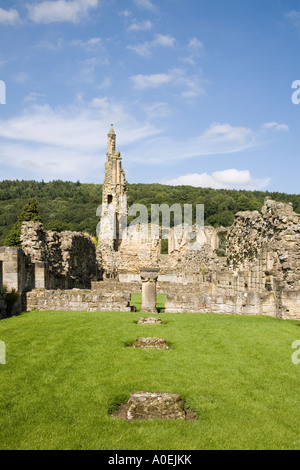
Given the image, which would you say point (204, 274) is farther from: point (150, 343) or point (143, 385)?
point (143, 385)

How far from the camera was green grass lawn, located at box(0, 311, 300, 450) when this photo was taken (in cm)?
418

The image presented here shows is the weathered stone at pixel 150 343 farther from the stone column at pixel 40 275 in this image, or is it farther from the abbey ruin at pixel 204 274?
the stone column at pixel 40 275

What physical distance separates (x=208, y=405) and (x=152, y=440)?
1.14 meters

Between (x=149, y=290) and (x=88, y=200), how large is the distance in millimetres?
79656

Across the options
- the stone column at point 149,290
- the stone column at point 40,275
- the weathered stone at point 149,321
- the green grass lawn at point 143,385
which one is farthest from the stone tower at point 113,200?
the green grass lawn at point 143,385

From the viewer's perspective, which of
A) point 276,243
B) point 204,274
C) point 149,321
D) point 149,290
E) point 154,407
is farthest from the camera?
point 204,274

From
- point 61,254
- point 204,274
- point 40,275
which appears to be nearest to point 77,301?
point 40,275

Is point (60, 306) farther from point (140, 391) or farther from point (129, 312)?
point (140, 391)

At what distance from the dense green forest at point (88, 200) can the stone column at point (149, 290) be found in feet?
164

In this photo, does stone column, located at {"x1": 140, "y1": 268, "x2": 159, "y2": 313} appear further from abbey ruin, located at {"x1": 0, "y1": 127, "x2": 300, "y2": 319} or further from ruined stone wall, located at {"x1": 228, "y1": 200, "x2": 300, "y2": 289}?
ruined stone wall, located at {"x1": 228, "y1": 200, "x2": 300, "y2": 289}

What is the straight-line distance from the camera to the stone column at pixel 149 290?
1334 centimetres

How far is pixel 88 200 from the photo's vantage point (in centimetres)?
9112

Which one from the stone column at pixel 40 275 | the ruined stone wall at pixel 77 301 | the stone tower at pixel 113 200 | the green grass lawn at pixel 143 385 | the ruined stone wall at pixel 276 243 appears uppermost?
the stone tower at pixel 113 200
